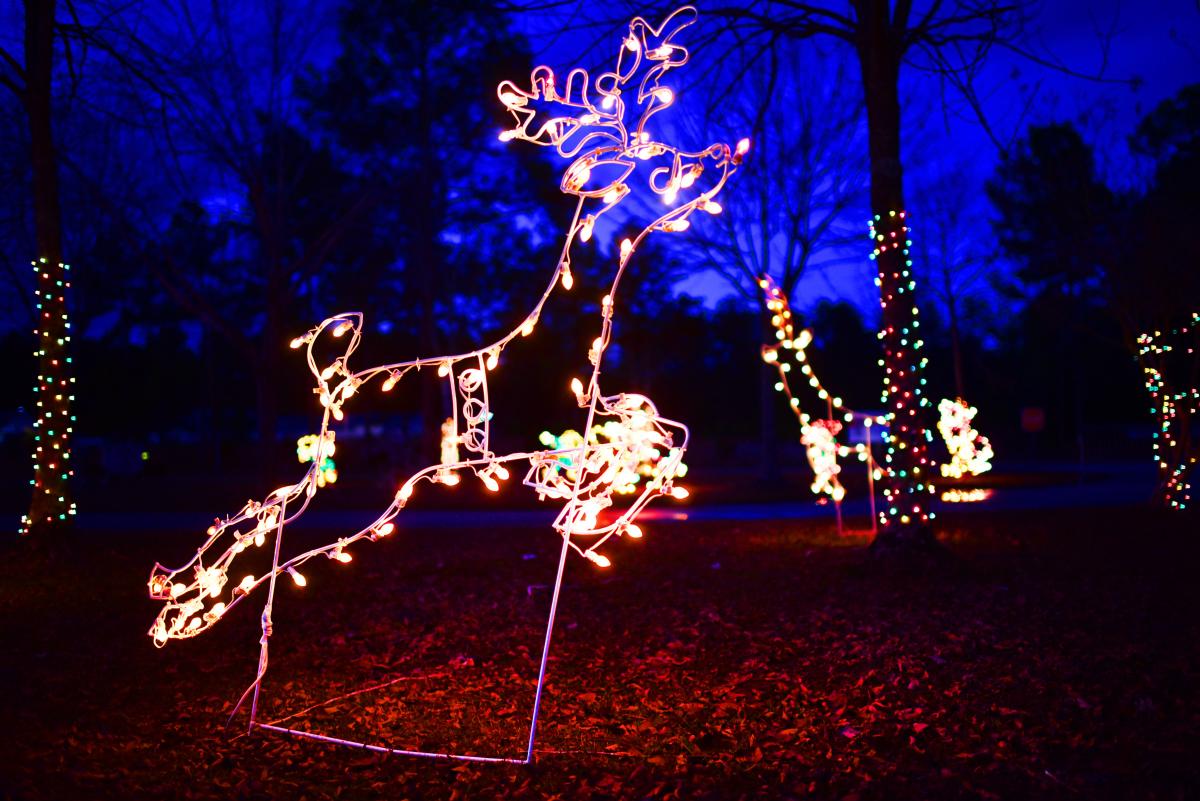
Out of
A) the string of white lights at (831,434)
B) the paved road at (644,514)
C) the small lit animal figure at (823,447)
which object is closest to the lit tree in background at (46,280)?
the paved road at (644,514)

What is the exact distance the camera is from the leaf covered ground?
4.04 meters

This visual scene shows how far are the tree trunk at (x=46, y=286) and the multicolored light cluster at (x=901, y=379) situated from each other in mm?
8217

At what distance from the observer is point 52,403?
1016 centimetres

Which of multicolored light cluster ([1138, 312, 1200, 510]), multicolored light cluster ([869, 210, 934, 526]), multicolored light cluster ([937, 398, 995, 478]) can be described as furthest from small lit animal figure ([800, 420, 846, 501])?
multicolored light cluster ([1138, 312, 1200, 510])

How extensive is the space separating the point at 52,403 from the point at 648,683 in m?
7.74

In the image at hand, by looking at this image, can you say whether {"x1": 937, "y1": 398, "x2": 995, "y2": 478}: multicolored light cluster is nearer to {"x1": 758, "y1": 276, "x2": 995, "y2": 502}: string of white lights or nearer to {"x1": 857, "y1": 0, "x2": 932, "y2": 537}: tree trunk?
{"x1": 758, "y1": 276, "x2": 995, "y2": 502}: string of white lights

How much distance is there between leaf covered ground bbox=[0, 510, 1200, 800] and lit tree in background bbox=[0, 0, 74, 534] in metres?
1.02

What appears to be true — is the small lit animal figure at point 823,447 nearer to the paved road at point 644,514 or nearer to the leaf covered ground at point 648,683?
the leaf covered ground at point 648,683

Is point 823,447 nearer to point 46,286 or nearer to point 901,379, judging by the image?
point 901,379

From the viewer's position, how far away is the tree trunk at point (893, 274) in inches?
354

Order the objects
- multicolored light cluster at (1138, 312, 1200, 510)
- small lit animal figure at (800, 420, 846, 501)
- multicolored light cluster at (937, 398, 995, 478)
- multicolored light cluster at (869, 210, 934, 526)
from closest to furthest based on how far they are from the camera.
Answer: multicolored light cluster at (869, 210, 934, 526)
small lit animal figure at (800, 420, 846, 501)
multicolored light cluster at (937, 398, 995, 478)
multicolored light cluster at (1138, 312, 1200, 510)

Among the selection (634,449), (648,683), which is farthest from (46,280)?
(634,449)

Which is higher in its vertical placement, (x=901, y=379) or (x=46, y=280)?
(x=46, y=280)

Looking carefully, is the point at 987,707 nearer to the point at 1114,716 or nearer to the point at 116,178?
the point at 1114,716
